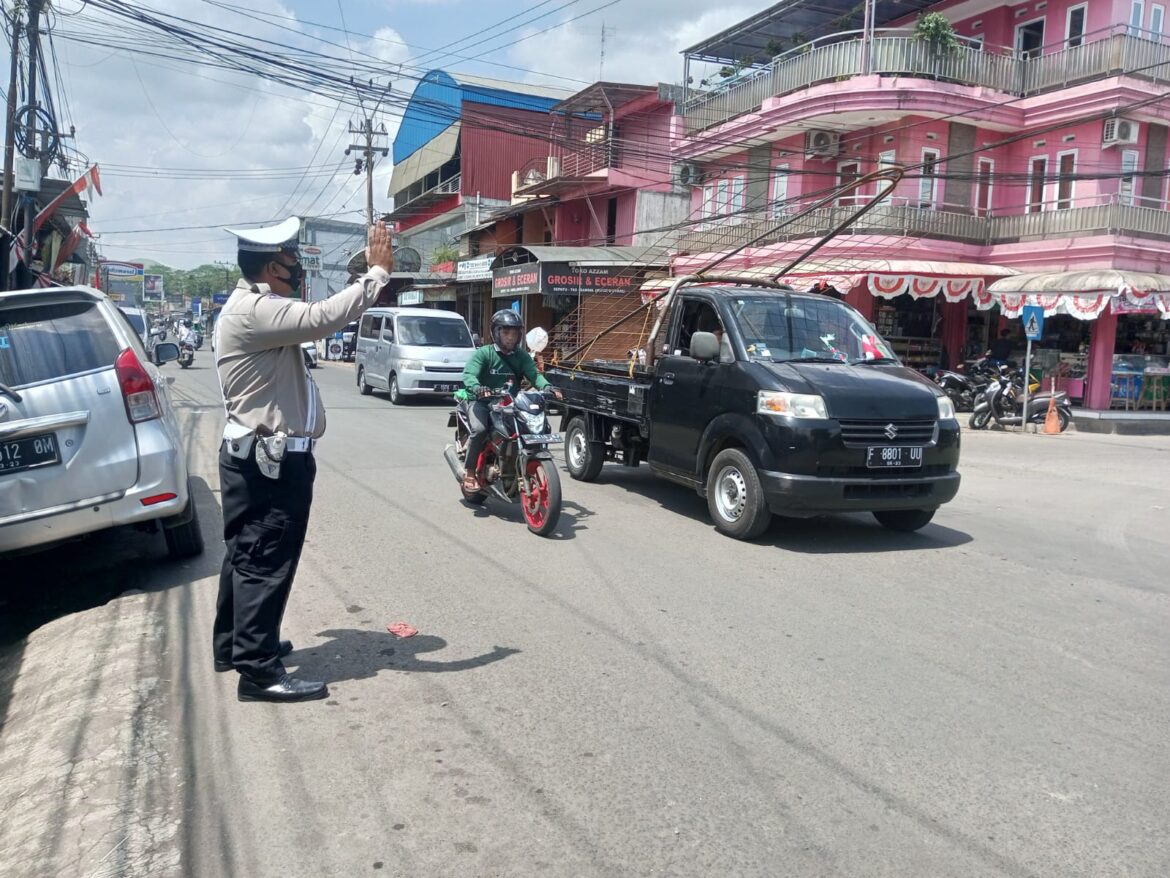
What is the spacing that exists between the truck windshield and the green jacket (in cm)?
183

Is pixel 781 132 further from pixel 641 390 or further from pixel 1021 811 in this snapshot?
pixel 1021 811

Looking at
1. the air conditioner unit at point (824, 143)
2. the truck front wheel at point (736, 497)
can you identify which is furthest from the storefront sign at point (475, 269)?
the truck front wheel at point (736, 497)

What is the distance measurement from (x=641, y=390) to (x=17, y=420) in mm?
5029

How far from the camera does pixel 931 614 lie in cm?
541

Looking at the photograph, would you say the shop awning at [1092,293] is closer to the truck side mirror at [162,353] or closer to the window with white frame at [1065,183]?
the window with white frame at [1065,183]

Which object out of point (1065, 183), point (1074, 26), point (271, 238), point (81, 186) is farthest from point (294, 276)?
point (1074, 26)

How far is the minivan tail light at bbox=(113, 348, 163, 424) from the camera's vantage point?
5.42m

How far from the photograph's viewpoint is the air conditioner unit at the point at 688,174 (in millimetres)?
28545

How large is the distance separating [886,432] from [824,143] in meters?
18.7

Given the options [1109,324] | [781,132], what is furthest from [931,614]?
[781,132]

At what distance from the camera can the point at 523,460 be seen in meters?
7.50

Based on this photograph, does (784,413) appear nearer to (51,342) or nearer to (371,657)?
(371,657)

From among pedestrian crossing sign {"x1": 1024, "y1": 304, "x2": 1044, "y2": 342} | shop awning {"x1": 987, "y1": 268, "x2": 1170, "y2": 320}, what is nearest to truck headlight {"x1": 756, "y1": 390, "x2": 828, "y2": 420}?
pedestrian crossing sign {"x1": 1024, "y1": 304, "x2": 1044, "y2": 342}

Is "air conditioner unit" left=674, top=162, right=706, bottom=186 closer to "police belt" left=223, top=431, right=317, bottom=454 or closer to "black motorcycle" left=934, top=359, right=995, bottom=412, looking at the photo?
"black motorcycle" left=934, top=359, right=995, bottom=412
